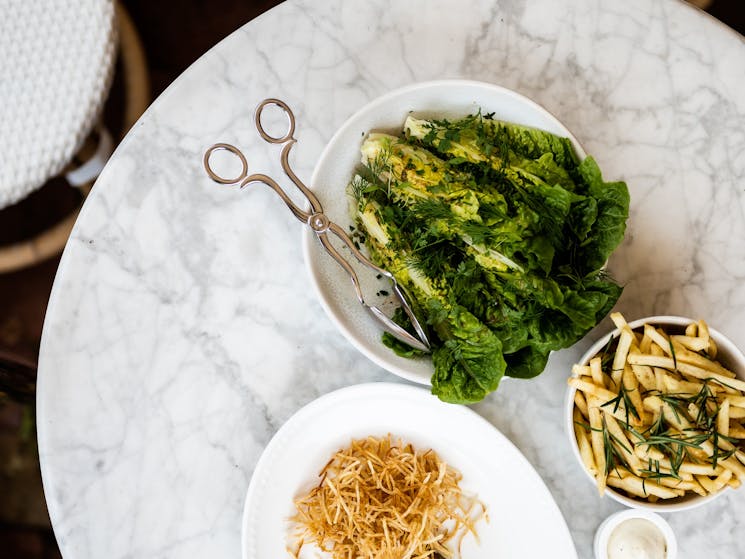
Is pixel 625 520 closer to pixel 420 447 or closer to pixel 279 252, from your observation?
pixel 420 447

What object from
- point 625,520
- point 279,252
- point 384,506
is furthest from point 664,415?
point 279,252

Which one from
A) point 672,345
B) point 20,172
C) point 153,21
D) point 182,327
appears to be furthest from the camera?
point 153,21

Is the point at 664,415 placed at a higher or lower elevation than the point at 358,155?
lower

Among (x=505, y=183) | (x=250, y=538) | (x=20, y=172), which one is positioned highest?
(x=505, y=183)

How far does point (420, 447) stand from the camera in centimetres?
148

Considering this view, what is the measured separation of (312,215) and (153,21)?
1530 mm

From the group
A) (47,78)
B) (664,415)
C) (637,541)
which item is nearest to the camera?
(664,415)

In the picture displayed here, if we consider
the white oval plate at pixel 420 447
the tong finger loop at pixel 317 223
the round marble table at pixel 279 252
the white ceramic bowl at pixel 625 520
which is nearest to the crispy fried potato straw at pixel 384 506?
the white oval plate at pixel 420 447

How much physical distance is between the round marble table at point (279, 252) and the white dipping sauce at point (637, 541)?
0.21 ft

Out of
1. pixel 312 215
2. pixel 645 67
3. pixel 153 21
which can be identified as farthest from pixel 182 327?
pixel 153 21

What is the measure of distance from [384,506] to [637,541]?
1.73 feet

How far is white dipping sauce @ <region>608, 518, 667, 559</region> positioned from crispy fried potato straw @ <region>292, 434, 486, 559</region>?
280 millimetres

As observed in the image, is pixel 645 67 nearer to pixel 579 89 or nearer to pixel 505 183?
pixel 579 89

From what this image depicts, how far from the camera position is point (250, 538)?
1.38 meters
